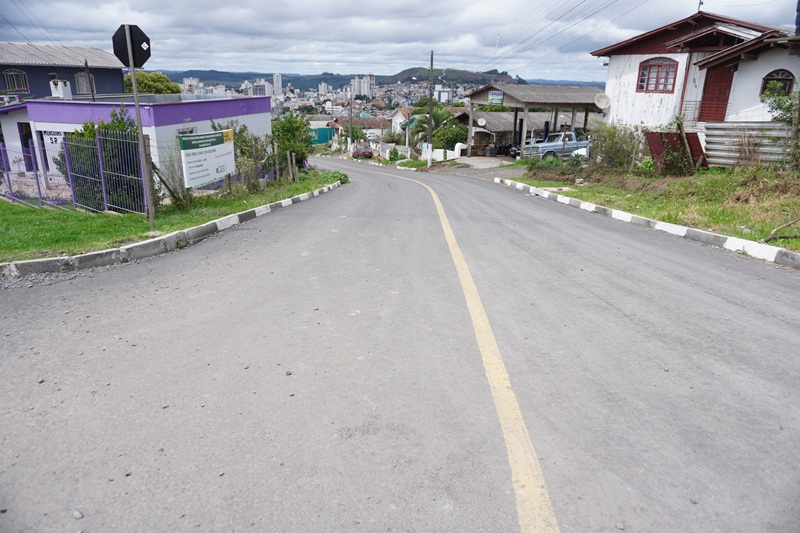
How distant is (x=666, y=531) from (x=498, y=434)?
3.24 ft

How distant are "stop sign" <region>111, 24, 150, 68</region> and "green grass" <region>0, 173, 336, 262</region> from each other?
9.23ft

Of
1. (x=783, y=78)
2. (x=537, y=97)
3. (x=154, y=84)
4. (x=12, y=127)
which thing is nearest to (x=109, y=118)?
(x=12, y=127)

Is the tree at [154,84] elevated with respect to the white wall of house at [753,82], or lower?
elevated

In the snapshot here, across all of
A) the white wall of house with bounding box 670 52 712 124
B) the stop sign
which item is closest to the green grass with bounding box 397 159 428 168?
the white wall of house with bounding box 670 52 712 124

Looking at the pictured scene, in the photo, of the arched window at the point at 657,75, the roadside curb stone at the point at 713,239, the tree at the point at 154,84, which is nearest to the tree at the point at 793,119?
the roadside curb stone at the point at 713,239

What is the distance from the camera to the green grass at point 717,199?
31.4ft

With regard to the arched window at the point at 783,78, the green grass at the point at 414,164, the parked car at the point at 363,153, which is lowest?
the parked car at the point at 363,153

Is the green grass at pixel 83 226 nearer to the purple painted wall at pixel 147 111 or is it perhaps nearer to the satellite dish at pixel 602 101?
the purple painted wall at pixel 147 111

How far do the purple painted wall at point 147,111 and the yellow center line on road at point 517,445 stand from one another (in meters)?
15.4

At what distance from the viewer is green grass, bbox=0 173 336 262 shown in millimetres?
7875

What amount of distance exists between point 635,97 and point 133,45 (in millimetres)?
23765

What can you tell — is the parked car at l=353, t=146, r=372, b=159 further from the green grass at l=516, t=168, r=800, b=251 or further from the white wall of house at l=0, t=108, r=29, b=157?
the green grass at l=516, t=168, r=800, b=251

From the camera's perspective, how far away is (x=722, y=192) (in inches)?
478

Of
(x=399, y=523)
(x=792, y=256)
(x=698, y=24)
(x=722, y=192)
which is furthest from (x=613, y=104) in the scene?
(x=399, y=523)
